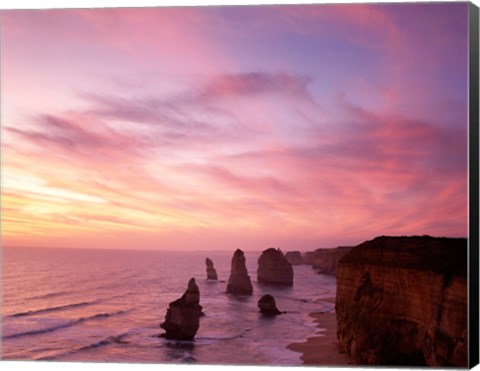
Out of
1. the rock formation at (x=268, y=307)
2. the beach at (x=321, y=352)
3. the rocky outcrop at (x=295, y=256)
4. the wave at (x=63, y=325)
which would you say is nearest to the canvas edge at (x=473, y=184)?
the beach at (x=321, y=352)

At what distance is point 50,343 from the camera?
15422mm

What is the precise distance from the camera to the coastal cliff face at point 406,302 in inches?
416

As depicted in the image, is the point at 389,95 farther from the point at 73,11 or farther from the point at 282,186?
the point at 73,11

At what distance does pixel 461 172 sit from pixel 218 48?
209 inches

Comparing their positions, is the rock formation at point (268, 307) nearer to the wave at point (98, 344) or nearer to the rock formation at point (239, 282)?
the rock formation at point (239, 282)

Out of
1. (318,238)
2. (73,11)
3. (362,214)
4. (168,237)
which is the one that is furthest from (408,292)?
(73,11)

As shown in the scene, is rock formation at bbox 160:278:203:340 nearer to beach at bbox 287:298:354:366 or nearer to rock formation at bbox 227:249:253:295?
beach at bbox 287:298:354:366

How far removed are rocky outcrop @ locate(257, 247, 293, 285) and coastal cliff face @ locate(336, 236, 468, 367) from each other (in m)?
29.1

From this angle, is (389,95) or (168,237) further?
(168,237)

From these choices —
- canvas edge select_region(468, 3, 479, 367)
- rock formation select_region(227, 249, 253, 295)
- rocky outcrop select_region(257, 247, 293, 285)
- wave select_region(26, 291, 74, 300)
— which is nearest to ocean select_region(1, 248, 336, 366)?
wave select_region(26, 291, 74, 300)

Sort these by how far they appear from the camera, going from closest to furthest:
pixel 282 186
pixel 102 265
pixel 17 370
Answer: pixel 17 370
pixel 282 186
pixel 102 265

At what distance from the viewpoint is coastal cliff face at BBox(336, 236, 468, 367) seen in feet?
34.7

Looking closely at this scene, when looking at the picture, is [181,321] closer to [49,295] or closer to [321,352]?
[321,352]

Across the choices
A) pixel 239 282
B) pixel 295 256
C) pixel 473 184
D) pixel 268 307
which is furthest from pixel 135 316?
pixel 473 184
